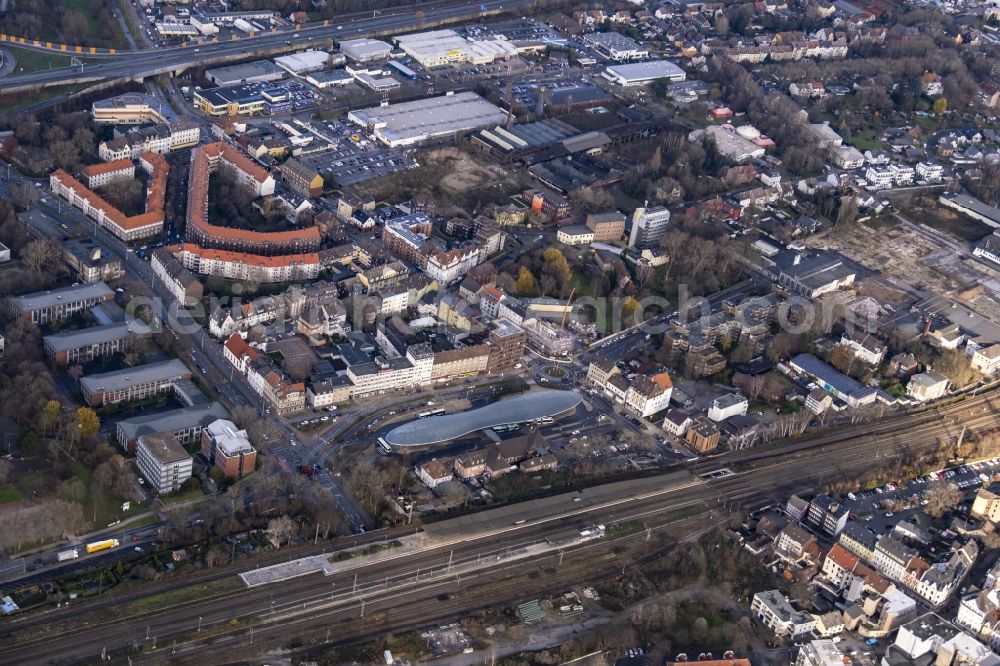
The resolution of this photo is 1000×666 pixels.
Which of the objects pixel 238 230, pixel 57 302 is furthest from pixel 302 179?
pixel 57 302

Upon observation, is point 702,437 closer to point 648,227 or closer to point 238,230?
point 648,227

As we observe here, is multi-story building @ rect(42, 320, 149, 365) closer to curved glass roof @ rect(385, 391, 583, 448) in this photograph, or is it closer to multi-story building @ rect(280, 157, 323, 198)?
curved glass roof @ rect(385, 391, 583, 448)

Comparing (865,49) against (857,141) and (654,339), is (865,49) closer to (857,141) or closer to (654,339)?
(857,141)

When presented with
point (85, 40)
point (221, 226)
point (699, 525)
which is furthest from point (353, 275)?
point (85, 40)

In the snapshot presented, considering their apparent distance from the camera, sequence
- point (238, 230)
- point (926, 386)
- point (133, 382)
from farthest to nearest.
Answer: point (238, 230), point (926, 386), point (133, 382)

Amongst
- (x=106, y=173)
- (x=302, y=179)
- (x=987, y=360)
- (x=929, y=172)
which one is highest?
(x=106, y=173)

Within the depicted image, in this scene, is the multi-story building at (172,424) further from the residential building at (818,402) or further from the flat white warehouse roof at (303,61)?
the flat white warehouse roof at (303,61)

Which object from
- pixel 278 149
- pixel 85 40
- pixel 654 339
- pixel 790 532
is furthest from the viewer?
pixel 85 40
